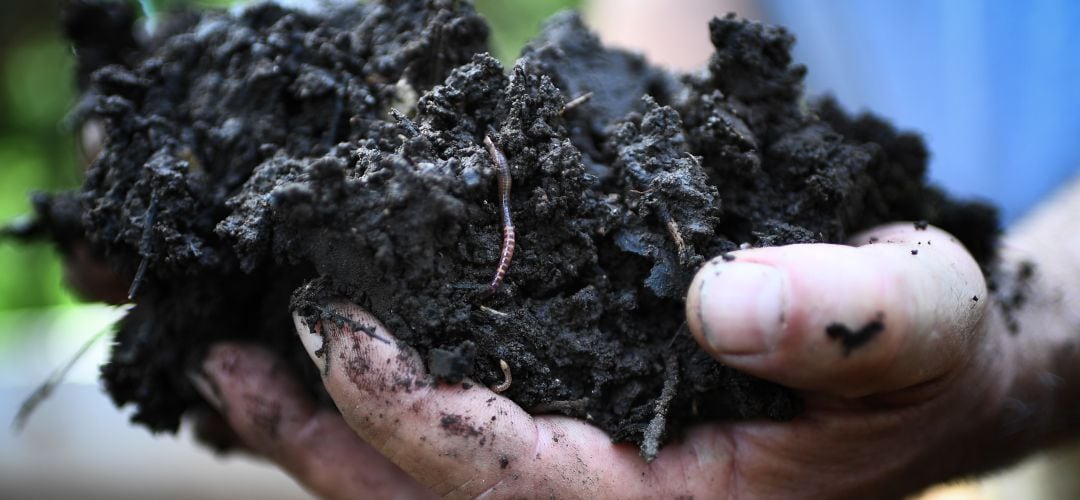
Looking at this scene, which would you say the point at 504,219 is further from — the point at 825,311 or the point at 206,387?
the point at 206,387

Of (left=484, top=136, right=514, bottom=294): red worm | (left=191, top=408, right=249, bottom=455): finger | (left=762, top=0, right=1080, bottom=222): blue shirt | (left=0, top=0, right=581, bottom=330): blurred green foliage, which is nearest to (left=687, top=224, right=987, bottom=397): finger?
(left=484, top=136, right=514, bottom=294): red worm

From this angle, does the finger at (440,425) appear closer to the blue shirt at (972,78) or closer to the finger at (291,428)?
the finger at (291,428)

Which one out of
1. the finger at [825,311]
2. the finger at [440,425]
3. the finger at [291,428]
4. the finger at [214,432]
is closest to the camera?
the finger at [825,311]

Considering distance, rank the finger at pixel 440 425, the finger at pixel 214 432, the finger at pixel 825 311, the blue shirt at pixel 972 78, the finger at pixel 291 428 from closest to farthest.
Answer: the finger at pixel 825 311 < the finger at pixel 440 425 < the finger at pixel 291 428 < the finger at pixel 214 432 < the blue shirt at pixel 972 78

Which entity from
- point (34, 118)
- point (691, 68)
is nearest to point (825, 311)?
point (691, 68)

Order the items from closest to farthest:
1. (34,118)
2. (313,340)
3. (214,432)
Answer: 1. (313,340)
2. (214,432)
3. (34,118)

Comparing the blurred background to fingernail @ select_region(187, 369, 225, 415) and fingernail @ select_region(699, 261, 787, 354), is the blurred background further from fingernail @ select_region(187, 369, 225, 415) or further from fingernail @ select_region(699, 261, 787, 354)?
fingernail @ select_region(699, 261, 787, 354)

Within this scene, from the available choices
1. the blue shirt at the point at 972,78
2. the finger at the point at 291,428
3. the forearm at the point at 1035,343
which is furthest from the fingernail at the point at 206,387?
the blue shirt at the point at 972,78
